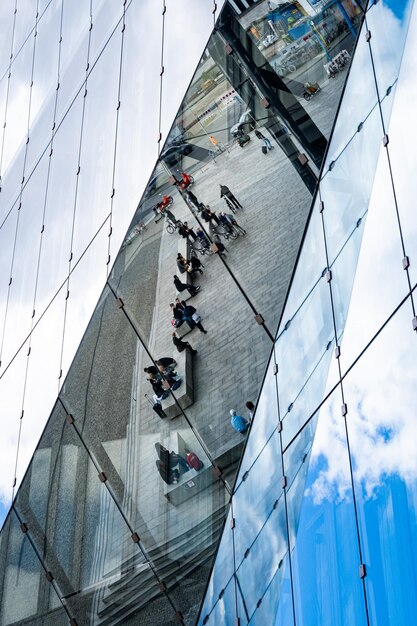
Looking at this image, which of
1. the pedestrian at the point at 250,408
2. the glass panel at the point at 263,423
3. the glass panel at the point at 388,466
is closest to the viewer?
the glass panel at the point at 388,466

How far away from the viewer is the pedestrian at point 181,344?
1258 centimetres

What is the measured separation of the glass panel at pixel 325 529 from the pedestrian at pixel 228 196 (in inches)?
138

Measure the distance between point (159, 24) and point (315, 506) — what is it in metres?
8.44

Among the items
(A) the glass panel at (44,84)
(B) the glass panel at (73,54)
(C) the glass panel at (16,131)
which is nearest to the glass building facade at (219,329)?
(B) the glass panel at (73,54)

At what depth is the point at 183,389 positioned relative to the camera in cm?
1241

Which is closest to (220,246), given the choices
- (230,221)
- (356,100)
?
(230,221)

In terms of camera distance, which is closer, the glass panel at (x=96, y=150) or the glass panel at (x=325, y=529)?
the glass panel at (x=325, y=529)

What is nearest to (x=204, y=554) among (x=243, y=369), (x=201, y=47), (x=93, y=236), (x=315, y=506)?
(x=243, y=369)

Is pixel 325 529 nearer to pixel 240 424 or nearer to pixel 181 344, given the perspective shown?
pixel 240 424

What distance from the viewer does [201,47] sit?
41.7 feet

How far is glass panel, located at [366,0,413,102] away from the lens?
8.61 metres

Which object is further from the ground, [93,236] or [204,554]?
[93,236]

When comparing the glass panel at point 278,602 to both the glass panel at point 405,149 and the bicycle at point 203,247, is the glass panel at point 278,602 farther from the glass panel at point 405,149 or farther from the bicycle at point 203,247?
the bicycle at point 203,247

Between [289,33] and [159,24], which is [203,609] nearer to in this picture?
[289,33]
